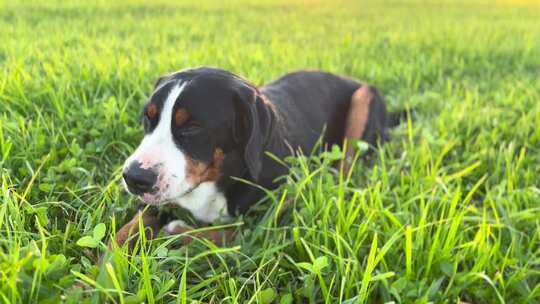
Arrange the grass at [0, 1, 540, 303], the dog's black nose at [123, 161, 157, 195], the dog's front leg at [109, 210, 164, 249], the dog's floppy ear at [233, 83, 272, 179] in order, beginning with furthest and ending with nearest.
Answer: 1. the dog's floppy ear at [233, 83, 272, 179]
2. the dog's front leg at [109, 210, 164, 249]
3. the dog's black nose at [123, 161, 157, 195]
4. the grass at [0, 1, 540, 303]

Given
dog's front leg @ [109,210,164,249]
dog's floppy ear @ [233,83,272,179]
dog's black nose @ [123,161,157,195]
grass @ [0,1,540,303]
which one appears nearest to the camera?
grass @ [0,1,540,303]

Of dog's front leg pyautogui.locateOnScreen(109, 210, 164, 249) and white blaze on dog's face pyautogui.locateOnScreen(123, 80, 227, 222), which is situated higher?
white blaze on dog's face pyautogui.locateOnScreen(123, 80, 227, 222)

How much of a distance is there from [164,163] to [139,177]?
124 mm

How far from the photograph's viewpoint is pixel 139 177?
218cm

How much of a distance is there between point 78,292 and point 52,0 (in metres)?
9.09

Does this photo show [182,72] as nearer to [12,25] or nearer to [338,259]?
[338,259]

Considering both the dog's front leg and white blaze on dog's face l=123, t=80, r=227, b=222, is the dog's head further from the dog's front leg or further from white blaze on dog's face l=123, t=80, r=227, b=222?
the dog's front leg

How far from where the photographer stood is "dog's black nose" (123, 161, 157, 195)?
7.16ft

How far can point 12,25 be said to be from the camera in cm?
621

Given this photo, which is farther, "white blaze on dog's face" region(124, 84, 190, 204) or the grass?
"white blaze on dog's face" region(124, 84, 190, 204)

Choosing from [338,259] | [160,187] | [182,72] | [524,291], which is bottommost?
[524,291]

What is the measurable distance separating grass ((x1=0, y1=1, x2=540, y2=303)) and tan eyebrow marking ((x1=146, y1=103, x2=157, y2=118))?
15.0 inches

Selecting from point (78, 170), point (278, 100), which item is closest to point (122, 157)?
point (78, 170)

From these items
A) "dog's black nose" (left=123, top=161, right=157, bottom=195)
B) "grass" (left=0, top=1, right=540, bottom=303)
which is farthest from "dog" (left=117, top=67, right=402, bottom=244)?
"grass" (left=0, top=1, right=540, bottom=303)
